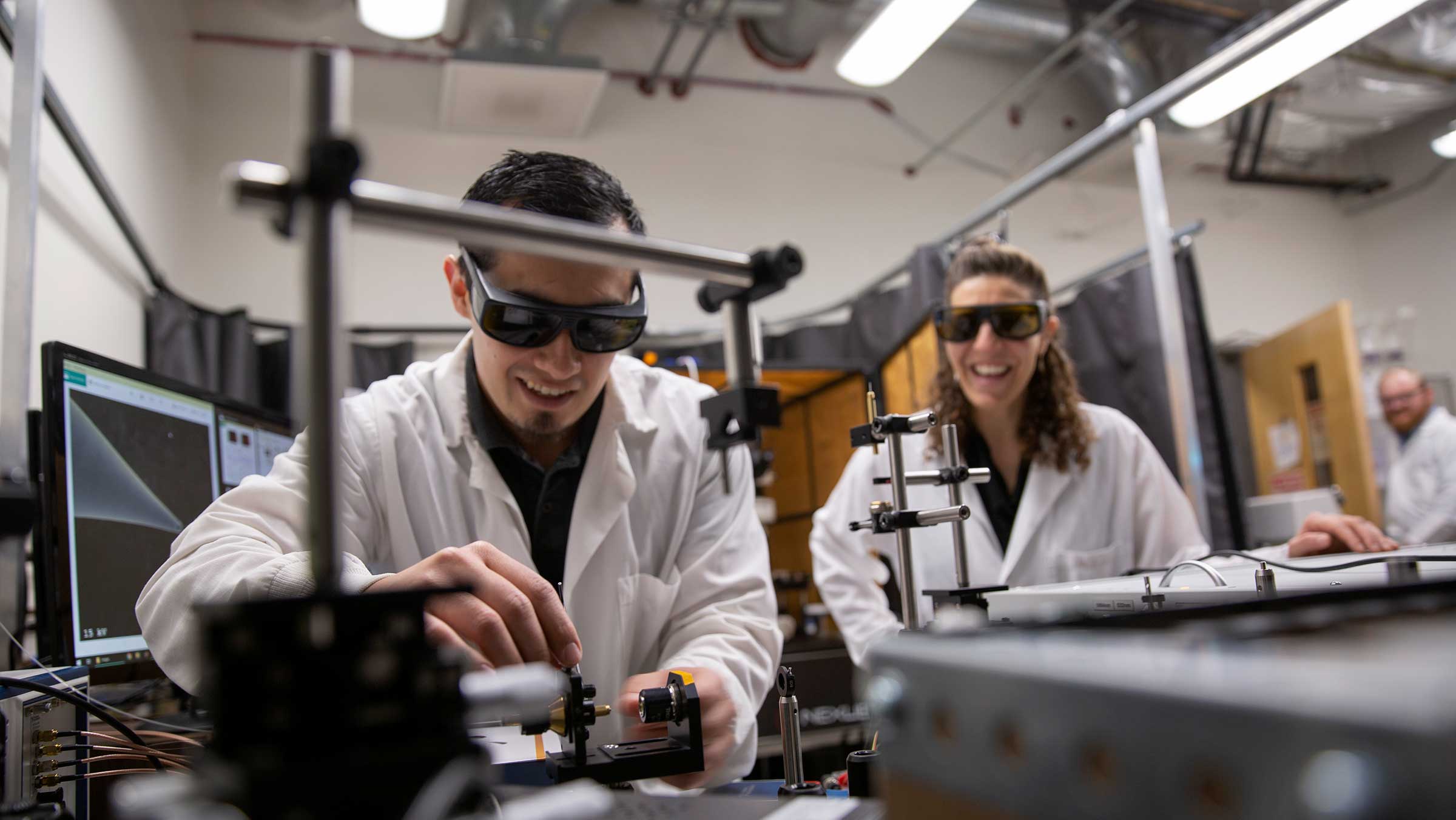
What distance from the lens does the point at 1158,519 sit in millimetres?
1783

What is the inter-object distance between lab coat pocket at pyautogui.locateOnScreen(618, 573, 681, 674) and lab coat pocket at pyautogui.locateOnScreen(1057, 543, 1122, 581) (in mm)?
866

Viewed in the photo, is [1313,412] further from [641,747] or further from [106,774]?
[106,774]

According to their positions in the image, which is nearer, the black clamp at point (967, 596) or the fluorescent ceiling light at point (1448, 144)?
the black clamp at point (967, 596)

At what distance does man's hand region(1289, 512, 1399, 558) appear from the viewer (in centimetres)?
134

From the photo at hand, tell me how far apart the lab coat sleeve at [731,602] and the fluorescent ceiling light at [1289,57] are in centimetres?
159

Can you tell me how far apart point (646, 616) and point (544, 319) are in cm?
55

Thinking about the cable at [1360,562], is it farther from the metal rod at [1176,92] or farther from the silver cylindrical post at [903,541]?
the metal rod at [1176,92]

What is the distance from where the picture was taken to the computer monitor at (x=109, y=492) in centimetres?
100

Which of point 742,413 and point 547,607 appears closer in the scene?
point 742,413

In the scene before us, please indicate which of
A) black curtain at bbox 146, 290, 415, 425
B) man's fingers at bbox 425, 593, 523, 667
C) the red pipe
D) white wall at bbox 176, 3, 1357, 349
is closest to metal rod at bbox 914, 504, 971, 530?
man's fingers at bbox 425, 593, 523, 667

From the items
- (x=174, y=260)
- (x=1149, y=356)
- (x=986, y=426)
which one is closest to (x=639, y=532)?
(x=986, y=426)

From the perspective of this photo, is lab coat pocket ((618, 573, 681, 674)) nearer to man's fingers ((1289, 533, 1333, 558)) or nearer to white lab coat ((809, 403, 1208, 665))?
white lab coat ((809, 403, 1208, 665))

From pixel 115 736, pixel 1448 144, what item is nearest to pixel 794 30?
pixel 1448 144

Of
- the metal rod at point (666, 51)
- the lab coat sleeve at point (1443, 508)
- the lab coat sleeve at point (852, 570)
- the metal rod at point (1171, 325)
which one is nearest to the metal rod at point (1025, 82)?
the metal rod at point (666, 51)
